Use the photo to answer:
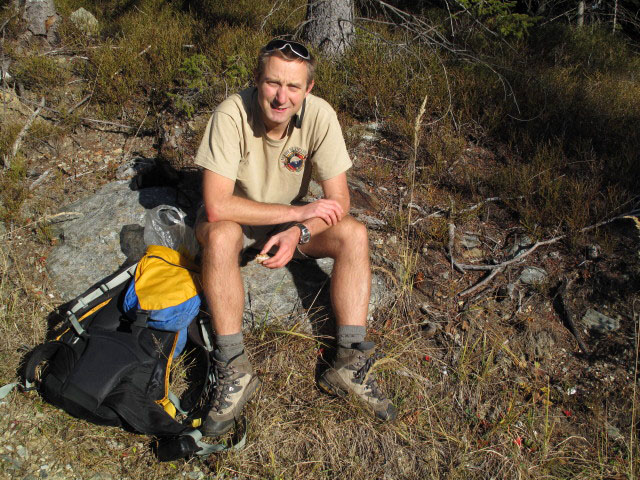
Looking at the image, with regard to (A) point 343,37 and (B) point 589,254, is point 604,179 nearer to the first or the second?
(B) point 589,254

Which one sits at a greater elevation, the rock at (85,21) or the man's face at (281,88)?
the rock at (85,21)

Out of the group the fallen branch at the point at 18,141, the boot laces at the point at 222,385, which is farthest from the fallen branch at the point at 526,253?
the fallen branch at the point at 18,141

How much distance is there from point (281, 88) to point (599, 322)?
2606 millimetres

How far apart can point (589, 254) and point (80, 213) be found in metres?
3.90

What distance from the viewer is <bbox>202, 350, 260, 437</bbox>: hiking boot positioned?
2.71 meters

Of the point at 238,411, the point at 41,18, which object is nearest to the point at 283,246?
the point at 238,411

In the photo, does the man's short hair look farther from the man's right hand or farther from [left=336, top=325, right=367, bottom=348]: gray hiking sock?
[left=336, top=325, right=367, bottom=348]: gray hiking sock

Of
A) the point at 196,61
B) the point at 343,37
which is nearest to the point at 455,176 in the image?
the point at 343,37

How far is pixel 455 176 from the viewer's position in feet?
14.5

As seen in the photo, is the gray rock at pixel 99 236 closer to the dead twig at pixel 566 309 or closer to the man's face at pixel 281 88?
the man's face at pixel 281 88

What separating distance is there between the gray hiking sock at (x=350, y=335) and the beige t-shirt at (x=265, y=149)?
37.9 inches

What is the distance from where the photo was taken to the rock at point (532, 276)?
11.8 ft

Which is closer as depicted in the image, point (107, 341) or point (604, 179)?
point (107, 341)

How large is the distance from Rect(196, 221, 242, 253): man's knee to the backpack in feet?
1.17
